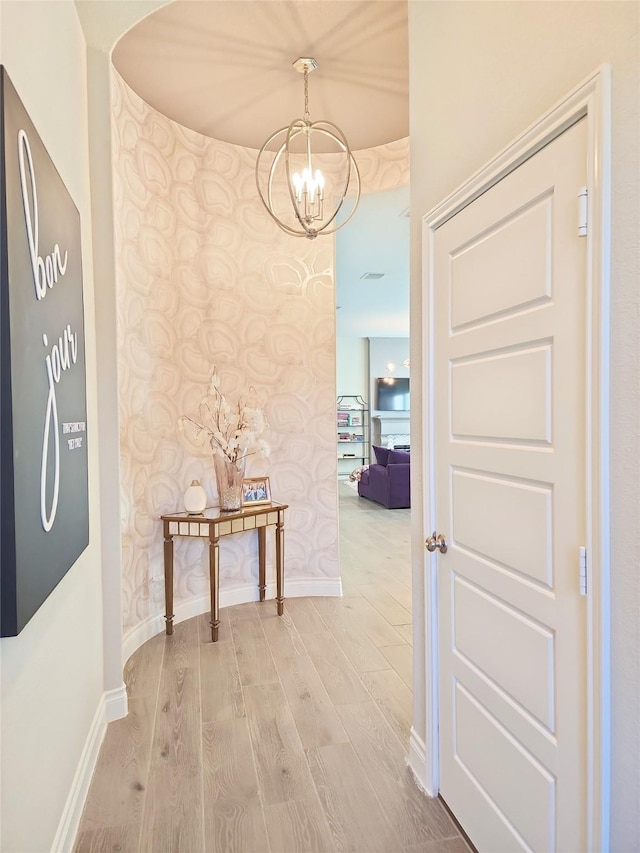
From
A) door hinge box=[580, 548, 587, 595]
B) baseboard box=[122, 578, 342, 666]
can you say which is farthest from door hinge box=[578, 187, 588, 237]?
baseboard box=[122, 578, 342, 666]

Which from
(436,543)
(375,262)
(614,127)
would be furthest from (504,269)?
(375,262)

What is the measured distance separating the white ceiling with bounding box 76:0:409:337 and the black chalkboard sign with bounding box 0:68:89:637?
114cm

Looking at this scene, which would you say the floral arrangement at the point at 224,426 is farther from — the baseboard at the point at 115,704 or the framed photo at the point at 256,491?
the baseboard at the point at 115,704

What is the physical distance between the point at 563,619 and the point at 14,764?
4.24 ft

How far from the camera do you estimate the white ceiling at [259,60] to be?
2.38 m

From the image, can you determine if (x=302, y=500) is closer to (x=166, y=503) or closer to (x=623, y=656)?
(x=166, y=503)

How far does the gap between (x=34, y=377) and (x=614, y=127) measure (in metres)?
1.39

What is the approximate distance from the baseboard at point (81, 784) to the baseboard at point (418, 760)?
117 cm

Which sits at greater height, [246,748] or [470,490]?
[470,490]

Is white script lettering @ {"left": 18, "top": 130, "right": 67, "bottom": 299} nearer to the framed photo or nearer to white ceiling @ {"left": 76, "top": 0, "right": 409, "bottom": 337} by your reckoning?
white ceiling @ {"left": 76, "top": 0, "right": 409, "bottom": 337}

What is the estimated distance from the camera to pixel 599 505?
1.08 meters

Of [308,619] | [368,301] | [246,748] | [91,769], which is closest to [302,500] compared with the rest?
[308,619]

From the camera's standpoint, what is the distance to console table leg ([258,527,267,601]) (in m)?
3.73

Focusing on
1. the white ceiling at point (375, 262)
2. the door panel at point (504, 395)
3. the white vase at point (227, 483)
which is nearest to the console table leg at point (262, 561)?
the white vase at point (227, 483)
